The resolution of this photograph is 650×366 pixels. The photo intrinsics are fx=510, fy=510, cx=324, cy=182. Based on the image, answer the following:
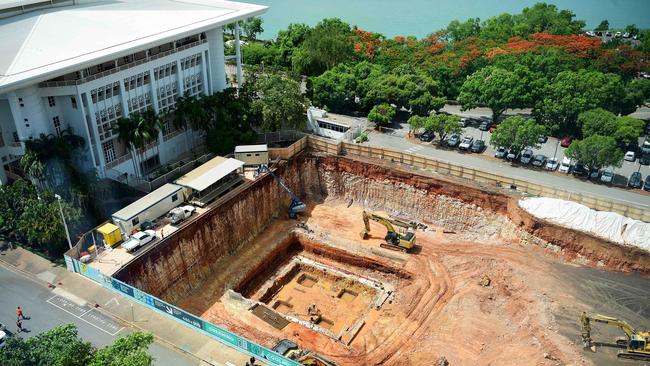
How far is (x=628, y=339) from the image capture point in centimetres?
3759

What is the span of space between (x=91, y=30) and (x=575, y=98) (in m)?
60.0

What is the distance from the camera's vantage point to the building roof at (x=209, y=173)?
48594mm

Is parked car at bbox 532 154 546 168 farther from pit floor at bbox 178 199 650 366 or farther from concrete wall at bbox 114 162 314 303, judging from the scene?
concrete wall at bbox 114 162 314 303

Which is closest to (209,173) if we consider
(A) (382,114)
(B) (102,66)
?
(B) (102,66)

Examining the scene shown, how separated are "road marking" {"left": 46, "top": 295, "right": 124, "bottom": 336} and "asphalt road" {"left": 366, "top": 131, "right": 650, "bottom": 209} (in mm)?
39954

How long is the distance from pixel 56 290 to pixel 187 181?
48.7 feet

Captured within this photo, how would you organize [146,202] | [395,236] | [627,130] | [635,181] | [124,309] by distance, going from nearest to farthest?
[124,309] < [146,202] < [395,236] < [635,181] < [627,130]

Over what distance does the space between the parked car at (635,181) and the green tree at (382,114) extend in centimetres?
2959

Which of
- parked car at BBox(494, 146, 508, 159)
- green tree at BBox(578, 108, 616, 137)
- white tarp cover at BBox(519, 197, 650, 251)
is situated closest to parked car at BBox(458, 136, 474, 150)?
parked car at BBox(494, 146, 508, 159)

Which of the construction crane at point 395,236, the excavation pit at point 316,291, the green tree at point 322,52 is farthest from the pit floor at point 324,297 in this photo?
the green tree at point 322,52

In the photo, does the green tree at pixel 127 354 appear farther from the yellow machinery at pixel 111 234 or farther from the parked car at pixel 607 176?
the parked car at pixel 607 176

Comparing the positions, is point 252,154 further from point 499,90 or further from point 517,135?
point 499,90

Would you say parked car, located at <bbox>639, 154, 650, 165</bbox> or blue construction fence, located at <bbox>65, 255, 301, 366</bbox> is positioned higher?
parked car, located at <bbox>639, 154, 650, 165</bbox>

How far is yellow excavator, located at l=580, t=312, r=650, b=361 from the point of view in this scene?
120ft
